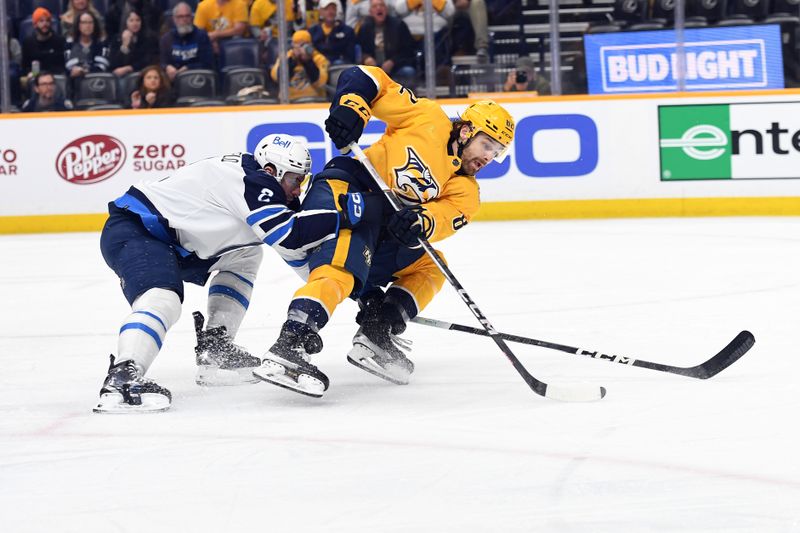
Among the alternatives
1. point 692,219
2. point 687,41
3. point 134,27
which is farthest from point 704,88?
point 134,27

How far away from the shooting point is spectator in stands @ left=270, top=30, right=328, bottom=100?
8438 millimetres

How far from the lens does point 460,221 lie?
368cm

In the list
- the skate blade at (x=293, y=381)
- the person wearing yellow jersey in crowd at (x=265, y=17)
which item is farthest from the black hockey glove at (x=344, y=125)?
the person wearing yellow jersey in crowd at (x=265, y=17)

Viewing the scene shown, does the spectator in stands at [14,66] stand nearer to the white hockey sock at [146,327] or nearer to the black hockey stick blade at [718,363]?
the white hockey sock at [146,327]

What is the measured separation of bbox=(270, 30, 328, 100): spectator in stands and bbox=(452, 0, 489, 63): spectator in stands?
36.8 inches

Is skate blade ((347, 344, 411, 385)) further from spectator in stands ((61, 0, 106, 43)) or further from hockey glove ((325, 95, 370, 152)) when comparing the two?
spectator in stands ((61, 0, 106, 43))

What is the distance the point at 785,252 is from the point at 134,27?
189 inches

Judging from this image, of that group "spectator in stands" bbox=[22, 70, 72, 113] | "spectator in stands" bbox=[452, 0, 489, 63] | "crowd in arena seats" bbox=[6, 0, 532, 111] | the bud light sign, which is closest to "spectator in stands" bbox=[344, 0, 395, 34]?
"crowd in arena seats" bbox=[6, 0, 532, 111]

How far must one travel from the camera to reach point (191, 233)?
133 inches

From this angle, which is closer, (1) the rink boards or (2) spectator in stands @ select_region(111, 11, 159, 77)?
(1) the rink boards

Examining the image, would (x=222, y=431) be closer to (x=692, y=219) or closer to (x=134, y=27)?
(x=692, y=219)

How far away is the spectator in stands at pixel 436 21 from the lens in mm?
8352

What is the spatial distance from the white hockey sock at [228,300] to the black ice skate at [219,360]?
27mm

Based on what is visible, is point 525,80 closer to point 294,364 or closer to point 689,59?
point 689,59
